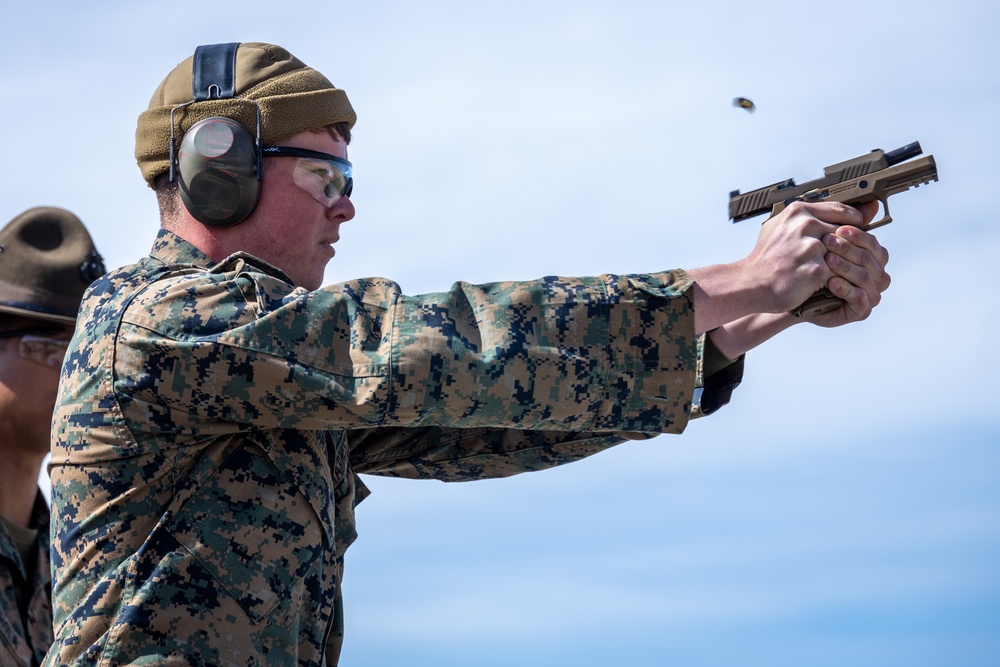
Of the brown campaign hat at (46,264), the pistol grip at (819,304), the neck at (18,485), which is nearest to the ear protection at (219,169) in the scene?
the pistol grip at (819,304)

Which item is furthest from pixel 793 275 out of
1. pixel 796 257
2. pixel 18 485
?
pixel 18 485

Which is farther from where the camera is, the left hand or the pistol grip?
the pistol grip

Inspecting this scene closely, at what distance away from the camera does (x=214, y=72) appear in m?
5.89

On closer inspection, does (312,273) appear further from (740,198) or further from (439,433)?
(740,198)

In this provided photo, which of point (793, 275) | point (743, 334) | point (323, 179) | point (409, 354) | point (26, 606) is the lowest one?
point (409, 354)

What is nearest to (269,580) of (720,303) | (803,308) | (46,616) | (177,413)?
(177,413)

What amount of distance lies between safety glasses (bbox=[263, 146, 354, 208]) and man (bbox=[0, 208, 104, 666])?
12.2ft

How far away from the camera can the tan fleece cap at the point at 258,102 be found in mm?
5781

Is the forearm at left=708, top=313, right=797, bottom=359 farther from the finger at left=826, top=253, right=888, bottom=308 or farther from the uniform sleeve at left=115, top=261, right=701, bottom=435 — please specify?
the uniform sleeve at left=115, top=261, right=701, bottom=435

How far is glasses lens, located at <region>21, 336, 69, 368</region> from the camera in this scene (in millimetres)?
8812

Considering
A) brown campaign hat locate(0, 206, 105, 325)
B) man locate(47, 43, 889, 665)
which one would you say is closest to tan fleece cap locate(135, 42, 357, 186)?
man locate(47, 43, 889, 665)

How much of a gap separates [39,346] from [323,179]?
155 inches

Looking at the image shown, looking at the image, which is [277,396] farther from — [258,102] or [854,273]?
[854,273]

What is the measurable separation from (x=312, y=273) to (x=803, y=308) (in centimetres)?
214
